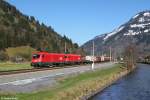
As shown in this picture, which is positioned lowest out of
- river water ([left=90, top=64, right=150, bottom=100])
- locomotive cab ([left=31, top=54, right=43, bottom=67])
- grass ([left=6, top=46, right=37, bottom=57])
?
river water ([left=90, top=64, right=150, bottom=100])

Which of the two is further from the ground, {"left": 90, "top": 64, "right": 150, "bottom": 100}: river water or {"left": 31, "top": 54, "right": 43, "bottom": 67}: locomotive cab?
{"left": 31, "top": 54, "right": 43, "bottom": 67}: locomotive cab

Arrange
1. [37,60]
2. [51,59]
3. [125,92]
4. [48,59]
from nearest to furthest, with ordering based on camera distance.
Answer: [125,92] < [37,60] < [48,59] < [51,59]

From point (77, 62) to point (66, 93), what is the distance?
338ft

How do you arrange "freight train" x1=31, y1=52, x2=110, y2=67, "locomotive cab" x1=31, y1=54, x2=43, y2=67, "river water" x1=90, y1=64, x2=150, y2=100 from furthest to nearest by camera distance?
1. "freight train" x1=31, y1=52, x2=110, y2=67
2. "locomotive cab" x1=31, y1=54, x2=43, y2=67
3. "river water" x1=90, y1=64, x2=150, y2=100

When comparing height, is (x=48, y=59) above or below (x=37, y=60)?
above

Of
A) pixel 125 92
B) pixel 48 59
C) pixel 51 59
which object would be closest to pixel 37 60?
pixel 48 59

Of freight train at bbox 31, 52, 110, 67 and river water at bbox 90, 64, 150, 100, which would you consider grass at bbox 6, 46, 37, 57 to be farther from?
river water at bbox 90, 64, 150, 100

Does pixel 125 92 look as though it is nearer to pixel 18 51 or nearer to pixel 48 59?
pixel 48 59

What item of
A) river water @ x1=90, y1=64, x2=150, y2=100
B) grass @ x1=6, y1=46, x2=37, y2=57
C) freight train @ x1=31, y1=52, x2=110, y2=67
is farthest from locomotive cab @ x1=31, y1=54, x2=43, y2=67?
grass @ x1=6, y1=46, x2=37, y2=57

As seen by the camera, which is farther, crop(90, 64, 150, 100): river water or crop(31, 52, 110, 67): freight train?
crop(31, 52, 110, 67): freight train

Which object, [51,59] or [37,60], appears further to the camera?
[51,59]

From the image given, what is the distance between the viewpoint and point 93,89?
46.2 m

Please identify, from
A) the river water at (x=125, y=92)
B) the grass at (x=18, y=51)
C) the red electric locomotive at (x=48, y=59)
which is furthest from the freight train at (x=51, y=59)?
the grass at (x=18, y=51)

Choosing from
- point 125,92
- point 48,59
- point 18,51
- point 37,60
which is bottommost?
point 125,92
